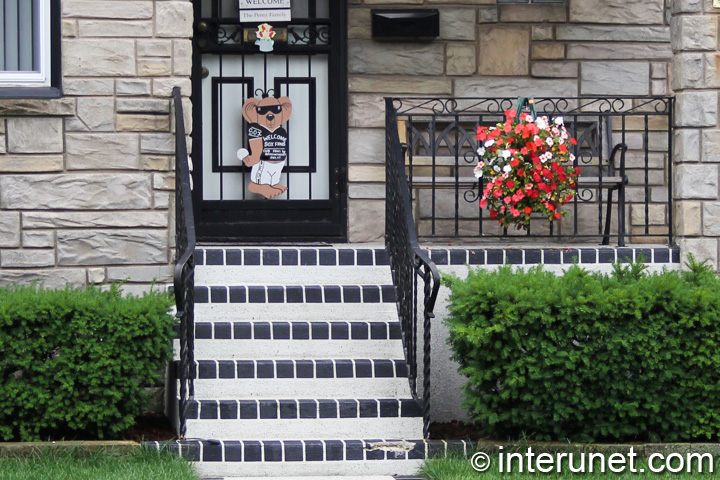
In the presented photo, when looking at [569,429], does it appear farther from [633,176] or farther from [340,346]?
[633,176]

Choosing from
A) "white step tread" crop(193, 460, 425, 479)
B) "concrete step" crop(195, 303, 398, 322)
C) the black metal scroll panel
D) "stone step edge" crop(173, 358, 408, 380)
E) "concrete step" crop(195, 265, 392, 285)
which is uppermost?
the black metal scroll panel

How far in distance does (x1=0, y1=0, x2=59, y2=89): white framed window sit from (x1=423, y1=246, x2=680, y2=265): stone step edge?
2553mm

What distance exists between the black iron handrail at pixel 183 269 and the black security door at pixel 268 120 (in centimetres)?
149

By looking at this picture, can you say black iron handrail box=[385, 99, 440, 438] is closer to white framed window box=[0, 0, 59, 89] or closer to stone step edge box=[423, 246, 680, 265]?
stone step edge box=[423, 246, 680, 265]

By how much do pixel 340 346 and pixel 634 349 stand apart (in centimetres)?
163

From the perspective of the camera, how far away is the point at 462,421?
20.8ft

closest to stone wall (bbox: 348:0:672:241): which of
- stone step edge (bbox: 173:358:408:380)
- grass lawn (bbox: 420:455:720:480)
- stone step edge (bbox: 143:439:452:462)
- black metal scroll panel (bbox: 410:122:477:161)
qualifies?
black metal scroll panel (bbox: 410:122:477:161)

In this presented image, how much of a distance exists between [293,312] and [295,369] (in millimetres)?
483

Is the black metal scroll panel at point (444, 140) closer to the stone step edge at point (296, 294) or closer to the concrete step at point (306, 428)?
the stone step edge at point (296, 294)

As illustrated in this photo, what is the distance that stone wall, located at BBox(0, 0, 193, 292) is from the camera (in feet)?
21.0

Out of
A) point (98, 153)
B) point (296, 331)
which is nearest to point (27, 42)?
point (98, 153)

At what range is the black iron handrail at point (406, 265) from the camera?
5754mm

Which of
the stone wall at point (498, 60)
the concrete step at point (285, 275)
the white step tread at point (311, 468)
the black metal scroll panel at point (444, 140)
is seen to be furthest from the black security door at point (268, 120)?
the white step tread at point (311, 468)

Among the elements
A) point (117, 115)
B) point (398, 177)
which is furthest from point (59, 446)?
point (398, 177)
